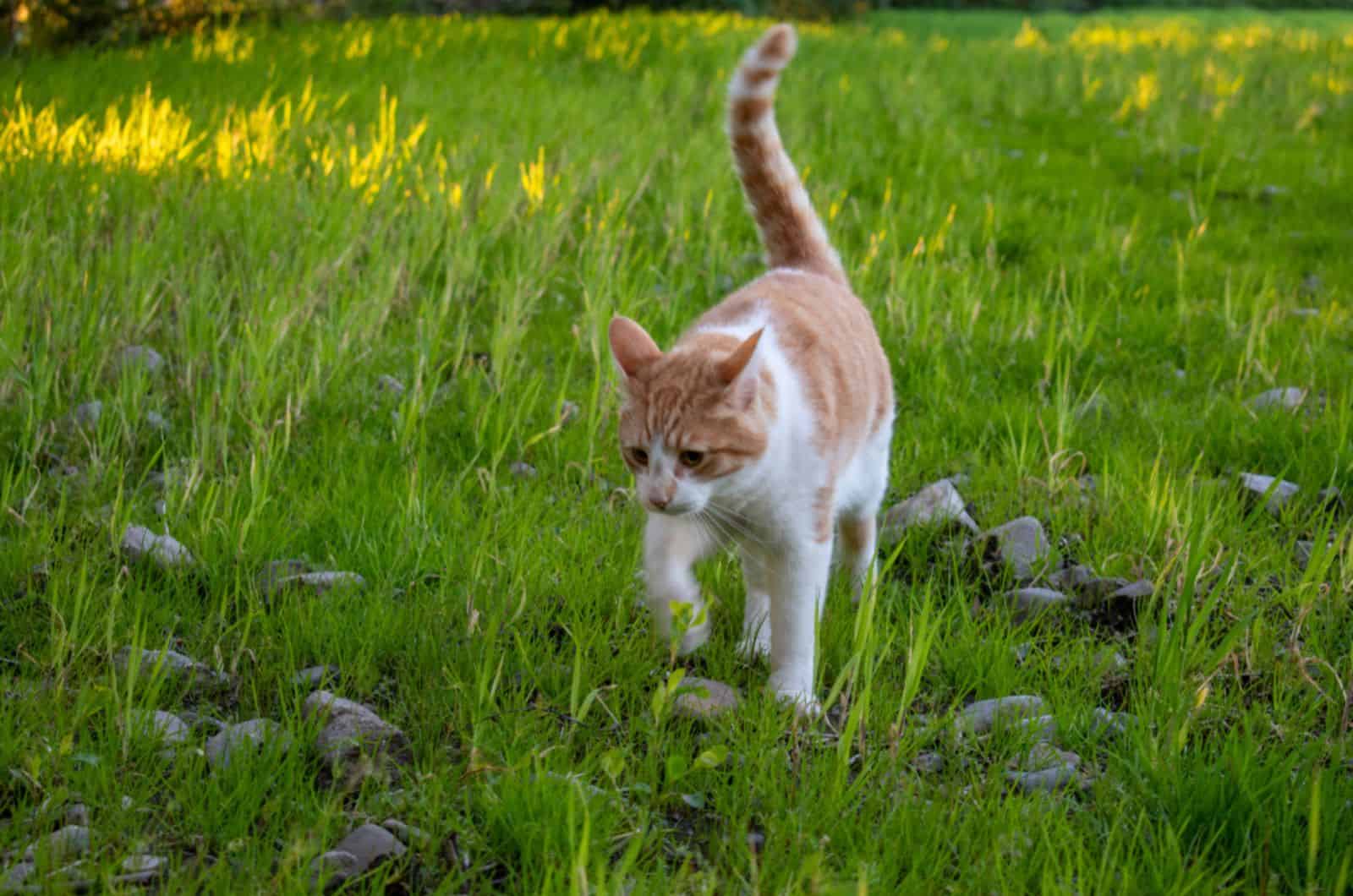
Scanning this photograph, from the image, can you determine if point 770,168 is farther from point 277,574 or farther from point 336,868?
point 336,868

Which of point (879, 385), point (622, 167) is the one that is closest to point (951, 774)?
point (879, 385)

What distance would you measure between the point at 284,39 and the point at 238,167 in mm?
6252

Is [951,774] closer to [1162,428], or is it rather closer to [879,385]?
[879,385]

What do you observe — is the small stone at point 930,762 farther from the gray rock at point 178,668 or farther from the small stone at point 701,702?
the gray rock at point 178,668

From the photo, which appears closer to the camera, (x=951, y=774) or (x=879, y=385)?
(x=951, y=774)

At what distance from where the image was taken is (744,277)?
5234mm

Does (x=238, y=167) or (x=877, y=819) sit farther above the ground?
(x=238, y=167)

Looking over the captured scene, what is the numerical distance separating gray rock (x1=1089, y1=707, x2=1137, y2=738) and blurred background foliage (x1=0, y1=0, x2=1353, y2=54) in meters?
9.20

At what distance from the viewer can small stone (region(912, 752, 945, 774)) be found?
7.34ft

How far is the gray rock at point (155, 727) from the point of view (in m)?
2.10

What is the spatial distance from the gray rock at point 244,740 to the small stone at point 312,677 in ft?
0.54

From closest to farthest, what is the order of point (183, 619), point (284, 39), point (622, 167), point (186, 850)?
point (186, 850), point (183, 619), point (622, 167), point (284, 39)

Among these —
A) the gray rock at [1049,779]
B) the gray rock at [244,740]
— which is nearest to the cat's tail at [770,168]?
the gray rock at [1049,779]

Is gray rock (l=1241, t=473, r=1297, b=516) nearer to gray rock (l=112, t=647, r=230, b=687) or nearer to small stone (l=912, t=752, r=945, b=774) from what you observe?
small stone (l=912, t=752, r=945, b=774)
